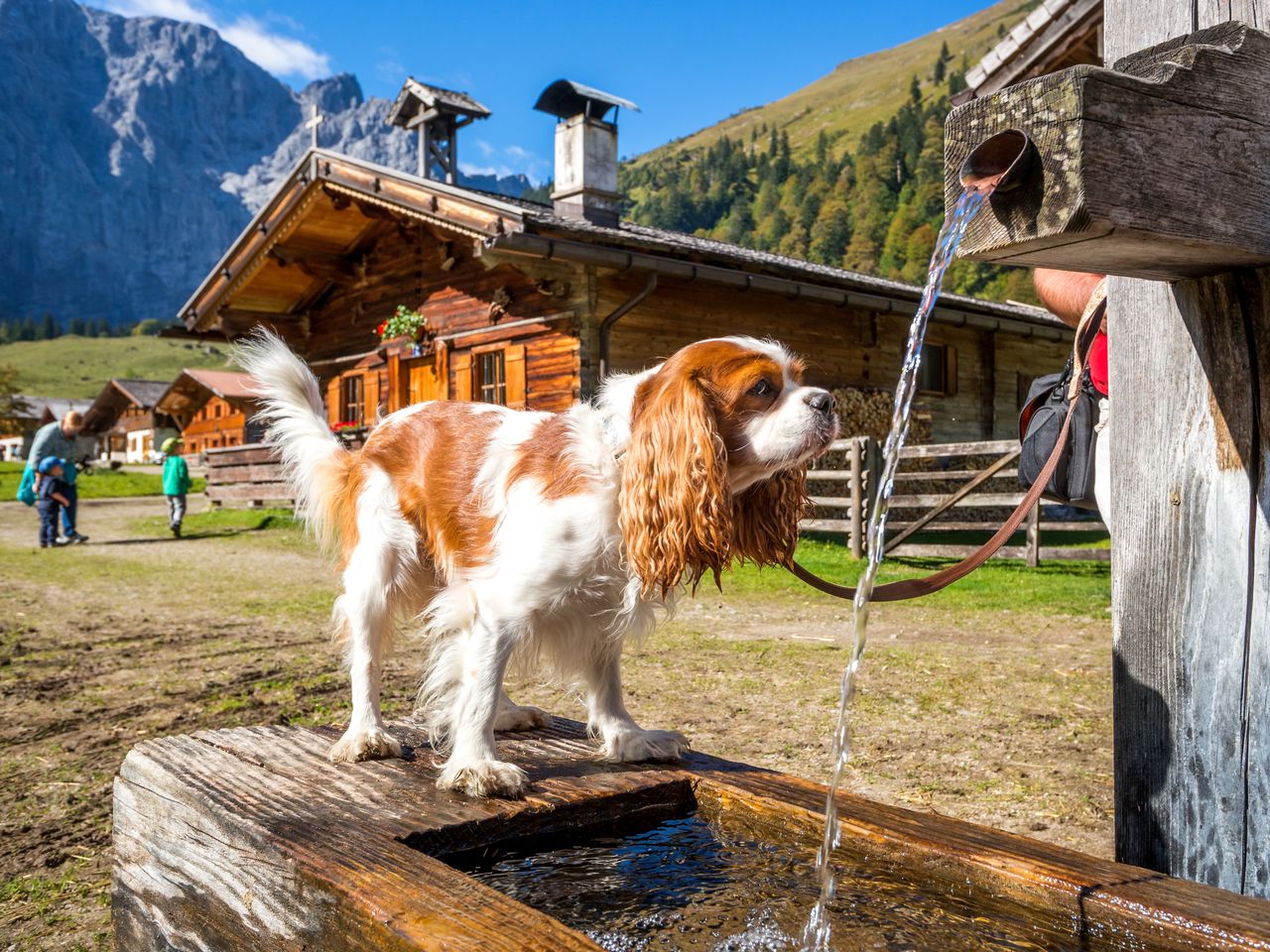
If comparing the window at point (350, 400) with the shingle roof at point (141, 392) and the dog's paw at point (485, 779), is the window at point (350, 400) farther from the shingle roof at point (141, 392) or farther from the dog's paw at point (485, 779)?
the shingle roof at point (141, 392)

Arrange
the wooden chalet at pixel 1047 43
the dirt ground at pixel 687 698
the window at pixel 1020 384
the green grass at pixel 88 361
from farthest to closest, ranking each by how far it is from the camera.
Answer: the green grass at pixel 88 361 → the window at pixel 1020 384 → the wooden chalet at pixel 1047 43 → the dirt ground at pixel 687 698

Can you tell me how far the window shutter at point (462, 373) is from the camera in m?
16.1

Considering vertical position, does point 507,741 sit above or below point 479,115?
below

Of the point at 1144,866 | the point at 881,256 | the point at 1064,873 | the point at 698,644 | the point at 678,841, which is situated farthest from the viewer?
the point at 881,256

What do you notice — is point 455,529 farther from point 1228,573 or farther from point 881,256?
point 881,256

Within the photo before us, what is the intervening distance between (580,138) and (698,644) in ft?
35.1

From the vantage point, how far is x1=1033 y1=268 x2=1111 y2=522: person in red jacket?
253cm

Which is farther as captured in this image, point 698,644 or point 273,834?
point 698,644

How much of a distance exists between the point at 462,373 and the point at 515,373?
1.52 m

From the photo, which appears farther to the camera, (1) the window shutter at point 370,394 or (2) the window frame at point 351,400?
(2) the window frame at point 351,400

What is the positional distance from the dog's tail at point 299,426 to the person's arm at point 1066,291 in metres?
2.36

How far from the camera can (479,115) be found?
64.3ft

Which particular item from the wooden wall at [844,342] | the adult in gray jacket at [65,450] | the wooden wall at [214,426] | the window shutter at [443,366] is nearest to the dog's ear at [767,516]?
the wooden wall at [844,342]

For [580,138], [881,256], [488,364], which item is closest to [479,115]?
[580,138]
